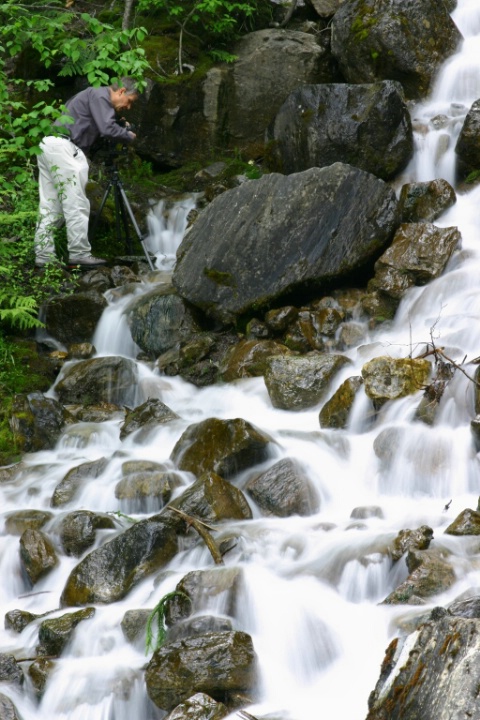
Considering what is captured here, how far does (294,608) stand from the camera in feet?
15.6

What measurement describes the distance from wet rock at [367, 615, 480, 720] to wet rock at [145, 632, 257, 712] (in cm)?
90

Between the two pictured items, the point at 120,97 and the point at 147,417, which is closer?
the point at 147,417

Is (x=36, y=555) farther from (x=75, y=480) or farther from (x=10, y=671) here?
(x=10, y=671)

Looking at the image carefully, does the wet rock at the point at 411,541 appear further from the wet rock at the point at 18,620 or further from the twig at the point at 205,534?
the wet rock at the point at 18,620

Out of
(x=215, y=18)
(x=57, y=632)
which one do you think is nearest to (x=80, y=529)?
(x=57, y=632)

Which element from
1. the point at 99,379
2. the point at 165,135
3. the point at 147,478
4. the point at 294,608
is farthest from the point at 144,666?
the point at 165,135

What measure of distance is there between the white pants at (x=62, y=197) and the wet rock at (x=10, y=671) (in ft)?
18.3

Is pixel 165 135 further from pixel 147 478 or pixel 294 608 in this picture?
pixel 294 608

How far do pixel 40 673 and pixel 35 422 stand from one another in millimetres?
3390

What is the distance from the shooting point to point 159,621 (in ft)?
15.4

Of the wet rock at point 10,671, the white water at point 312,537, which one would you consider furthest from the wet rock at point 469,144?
the wet rock at point 10,671

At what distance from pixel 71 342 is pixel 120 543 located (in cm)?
440

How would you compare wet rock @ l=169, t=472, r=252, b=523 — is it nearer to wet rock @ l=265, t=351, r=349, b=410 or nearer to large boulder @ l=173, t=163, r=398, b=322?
wet rock @ l=265, t=351, r=349, b=410

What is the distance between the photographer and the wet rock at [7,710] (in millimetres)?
4133
